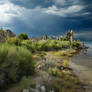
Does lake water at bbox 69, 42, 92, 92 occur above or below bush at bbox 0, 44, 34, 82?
below

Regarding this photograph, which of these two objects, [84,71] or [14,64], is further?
[84,71]

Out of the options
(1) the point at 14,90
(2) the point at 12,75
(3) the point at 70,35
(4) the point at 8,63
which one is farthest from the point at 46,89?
(3) the point at 70,35

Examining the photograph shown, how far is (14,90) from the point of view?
536 centimetres

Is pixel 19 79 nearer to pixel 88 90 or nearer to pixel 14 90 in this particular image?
pixel 14 90

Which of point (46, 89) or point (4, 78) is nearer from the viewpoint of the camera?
point (46, 89)

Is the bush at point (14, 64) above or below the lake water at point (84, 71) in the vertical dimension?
above

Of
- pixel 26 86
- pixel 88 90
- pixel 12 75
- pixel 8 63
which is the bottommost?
pixel 88 90

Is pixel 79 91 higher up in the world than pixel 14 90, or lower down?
lower down

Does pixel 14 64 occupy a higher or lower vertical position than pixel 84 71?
higher

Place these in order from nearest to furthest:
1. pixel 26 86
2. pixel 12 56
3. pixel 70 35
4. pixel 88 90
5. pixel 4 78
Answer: pixel 26 86, pixel 4 78, pixel 12 56, pixel 88 90, pixel 70 35

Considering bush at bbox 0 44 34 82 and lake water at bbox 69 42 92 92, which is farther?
lake water at bbox 69 42 92 92

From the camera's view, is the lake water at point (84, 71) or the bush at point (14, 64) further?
the lake water at point (84, 71)

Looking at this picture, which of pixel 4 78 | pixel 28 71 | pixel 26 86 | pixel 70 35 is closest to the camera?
pixel 26 86

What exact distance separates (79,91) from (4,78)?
3.98 meters
